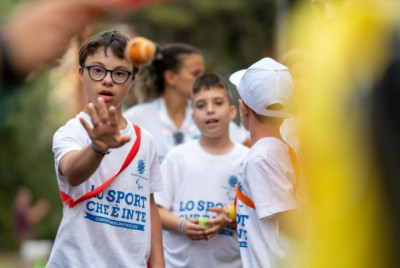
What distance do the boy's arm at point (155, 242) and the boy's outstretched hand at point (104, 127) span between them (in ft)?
4.21

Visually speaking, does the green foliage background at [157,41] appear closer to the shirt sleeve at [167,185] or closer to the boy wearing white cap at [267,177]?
the shirt sleeve at [167,185]

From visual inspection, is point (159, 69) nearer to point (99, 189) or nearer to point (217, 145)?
point (217, 145)

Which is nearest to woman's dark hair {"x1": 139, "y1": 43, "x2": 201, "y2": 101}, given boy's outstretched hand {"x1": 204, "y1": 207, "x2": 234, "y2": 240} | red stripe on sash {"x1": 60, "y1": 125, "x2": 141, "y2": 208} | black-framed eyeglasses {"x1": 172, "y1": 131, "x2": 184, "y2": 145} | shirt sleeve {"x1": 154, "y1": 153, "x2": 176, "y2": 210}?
black-framed eyeglasses {"x1": 172, "y1": 131, "x2": 184, "y2": 145}

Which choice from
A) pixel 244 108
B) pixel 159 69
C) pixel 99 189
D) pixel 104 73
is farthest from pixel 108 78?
pixel 159 69

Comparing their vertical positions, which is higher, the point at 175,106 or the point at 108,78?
→ the point at 175,106

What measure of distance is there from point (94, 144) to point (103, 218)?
929 mm

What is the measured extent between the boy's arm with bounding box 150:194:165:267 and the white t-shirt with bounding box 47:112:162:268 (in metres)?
0.12

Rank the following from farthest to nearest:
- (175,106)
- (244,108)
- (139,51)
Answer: (175,106) → (244,108) → (139,51)

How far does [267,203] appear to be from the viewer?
16.6 feet

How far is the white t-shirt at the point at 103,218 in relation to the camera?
16.6 ft

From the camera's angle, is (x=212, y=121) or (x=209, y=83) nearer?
(x=212, y=121)

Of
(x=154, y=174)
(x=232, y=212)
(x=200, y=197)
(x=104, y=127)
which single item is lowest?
(x=104, y=127)

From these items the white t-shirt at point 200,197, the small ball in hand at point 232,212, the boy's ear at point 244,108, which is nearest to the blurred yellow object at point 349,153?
the boy's ear at point 244,108

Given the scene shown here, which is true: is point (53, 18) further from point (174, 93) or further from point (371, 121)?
point (174, 93)
